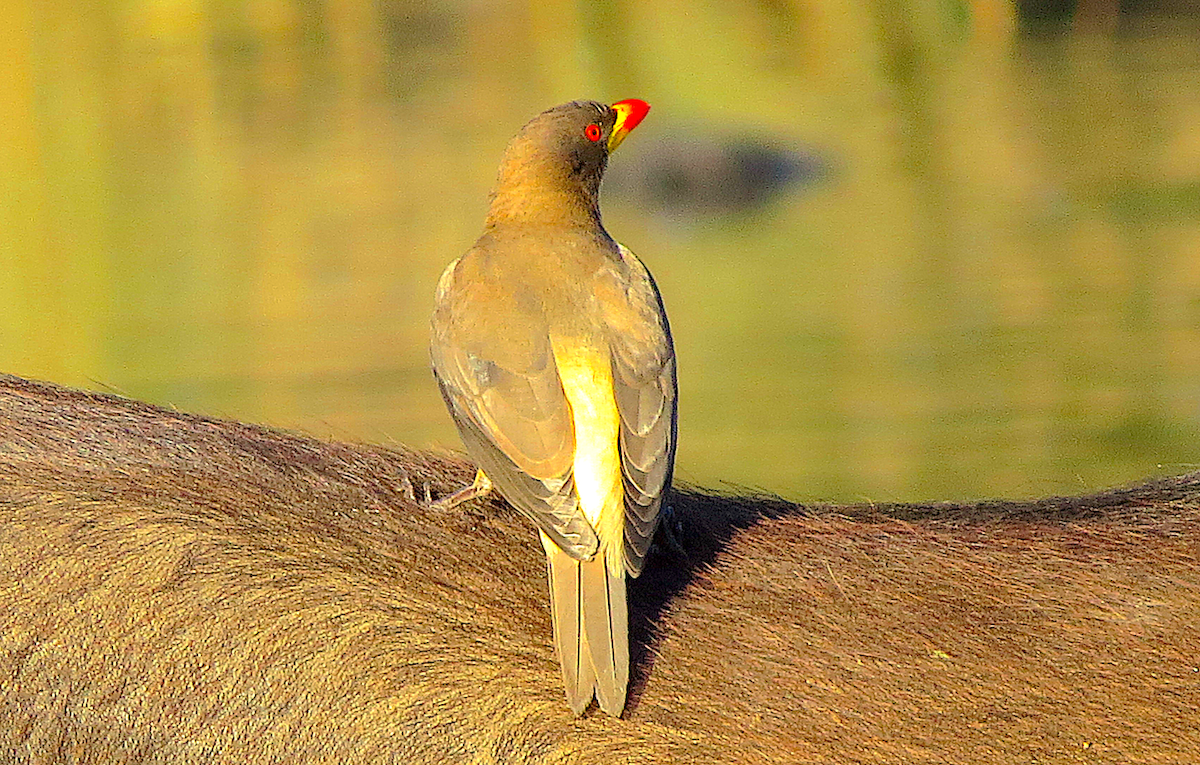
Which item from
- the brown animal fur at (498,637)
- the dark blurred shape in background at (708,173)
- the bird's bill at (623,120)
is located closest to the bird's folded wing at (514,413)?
the brown animal fur at (498,637)

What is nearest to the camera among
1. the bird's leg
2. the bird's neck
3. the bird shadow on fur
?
the bird shadow on fur

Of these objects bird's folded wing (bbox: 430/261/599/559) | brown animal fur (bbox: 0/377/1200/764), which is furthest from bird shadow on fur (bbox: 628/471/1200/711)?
bird's folded wing (bbox: 430/261/599/559)

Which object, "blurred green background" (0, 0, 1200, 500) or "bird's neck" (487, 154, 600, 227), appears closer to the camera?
"bird's neck" (487, 154, 600, 227)

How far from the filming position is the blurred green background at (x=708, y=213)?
515cm

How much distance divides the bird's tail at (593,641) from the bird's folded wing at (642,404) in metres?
0.03

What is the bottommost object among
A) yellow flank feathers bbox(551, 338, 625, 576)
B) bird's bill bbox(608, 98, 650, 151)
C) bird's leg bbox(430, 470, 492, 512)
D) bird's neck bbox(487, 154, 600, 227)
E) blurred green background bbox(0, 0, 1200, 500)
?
blurred green background bbox(0, 0, 1200, 500)

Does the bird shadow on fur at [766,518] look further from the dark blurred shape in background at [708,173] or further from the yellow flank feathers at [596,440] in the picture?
the dark blurred shape in background at [708,173]

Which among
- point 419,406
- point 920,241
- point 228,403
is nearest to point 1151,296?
point 920,241

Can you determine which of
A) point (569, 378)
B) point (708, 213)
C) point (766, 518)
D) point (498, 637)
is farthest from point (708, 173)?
point (498, 637)

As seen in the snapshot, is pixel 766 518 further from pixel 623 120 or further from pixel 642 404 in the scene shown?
pixel 623 120

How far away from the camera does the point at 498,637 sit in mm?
1160

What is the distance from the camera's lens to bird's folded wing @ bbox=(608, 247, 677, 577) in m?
1.10

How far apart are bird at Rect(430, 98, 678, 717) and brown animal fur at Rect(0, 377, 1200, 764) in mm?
69

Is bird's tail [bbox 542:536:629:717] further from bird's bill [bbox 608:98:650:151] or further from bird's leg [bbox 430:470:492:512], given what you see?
bird's bill [bbox 608:98:650:151]
